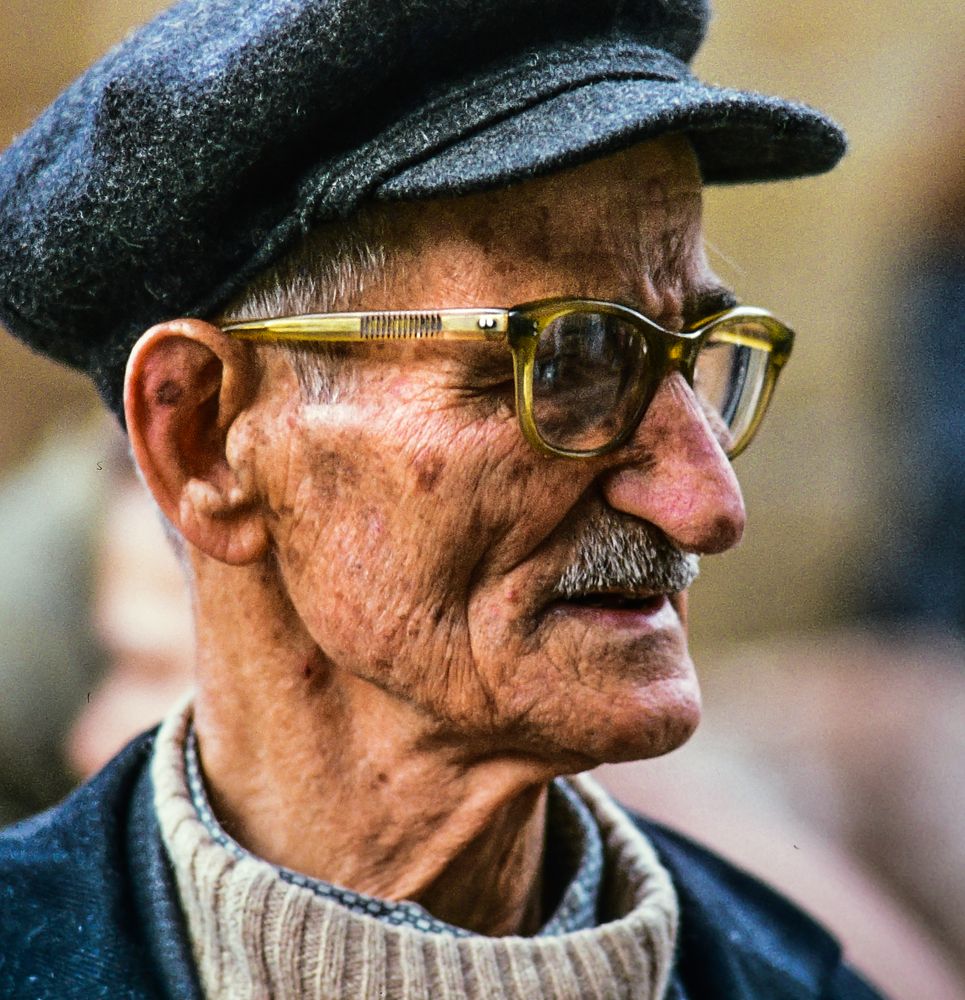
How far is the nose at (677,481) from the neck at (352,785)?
37cm


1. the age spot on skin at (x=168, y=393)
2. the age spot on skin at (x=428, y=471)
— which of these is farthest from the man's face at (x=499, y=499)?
the age spot on skin at (x=168, y=393)

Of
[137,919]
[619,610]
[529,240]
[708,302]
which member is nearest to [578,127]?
[529,240]

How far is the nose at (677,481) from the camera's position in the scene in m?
1.58

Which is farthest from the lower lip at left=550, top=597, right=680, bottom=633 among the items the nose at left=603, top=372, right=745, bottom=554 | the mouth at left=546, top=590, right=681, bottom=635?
the nose at left=603, top=372, right=745, bottom=554

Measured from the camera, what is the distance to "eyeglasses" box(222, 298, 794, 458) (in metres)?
1.52

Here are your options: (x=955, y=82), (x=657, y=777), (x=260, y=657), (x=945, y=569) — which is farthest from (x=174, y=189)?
(x=955, y=82)

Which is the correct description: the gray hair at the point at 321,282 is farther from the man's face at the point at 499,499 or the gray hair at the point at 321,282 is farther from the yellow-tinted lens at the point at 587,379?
the yellow-tinted lens at the point at 587,379

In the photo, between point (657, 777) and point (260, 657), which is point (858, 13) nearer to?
point (657, 777)

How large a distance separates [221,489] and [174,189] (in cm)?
39

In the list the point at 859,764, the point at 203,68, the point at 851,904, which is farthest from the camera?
the point at 859,764

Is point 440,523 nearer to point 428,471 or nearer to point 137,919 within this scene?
point 428,471

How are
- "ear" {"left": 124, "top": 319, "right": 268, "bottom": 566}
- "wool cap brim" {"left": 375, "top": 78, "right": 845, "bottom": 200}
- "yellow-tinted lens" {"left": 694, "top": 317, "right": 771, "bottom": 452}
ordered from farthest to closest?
1. "yellow-tinted lens" {"left": 694, "top": 317, "right": 771, "bottom": 452}
2. "ear" {"left": 124, "top": 319, "right": 268, "bottom": 566}
3. "wool cap brim" {"left": 375, "top": 78, "right": 845, "bottom": 200}

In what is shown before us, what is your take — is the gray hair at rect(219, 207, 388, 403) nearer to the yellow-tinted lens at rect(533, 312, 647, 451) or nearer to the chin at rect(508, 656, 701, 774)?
the yellow-tinted lens at rect(533, 312, 647, 451)

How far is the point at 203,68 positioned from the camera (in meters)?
1.51
